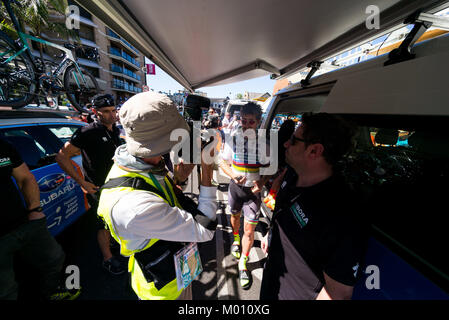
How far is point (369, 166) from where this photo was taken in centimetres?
158

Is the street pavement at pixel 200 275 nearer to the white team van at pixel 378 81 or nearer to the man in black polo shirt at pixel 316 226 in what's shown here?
the man in black polo shirt at pixel 316 226

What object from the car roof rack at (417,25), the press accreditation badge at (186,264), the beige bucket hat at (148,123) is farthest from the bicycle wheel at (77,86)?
the car roof rack at (417,25)

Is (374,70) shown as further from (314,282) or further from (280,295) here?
(280,295)

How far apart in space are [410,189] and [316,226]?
0.89m

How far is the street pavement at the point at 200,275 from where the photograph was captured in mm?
1876

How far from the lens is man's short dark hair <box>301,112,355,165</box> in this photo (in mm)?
1083

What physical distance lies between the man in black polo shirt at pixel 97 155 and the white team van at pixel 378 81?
100cm

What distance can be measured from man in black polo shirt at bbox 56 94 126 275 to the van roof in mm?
995

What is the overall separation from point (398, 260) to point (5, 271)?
267 cm

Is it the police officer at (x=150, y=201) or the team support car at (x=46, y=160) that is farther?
the team support car at (x=46, y=160)

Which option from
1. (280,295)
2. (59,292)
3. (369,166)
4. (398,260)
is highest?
(369,166)

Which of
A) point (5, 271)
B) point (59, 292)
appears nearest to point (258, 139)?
point (5, 271)

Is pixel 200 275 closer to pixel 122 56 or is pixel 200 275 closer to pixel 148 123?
pixel 148 123

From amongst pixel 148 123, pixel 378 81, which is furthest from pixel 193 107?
pixel 378 81
